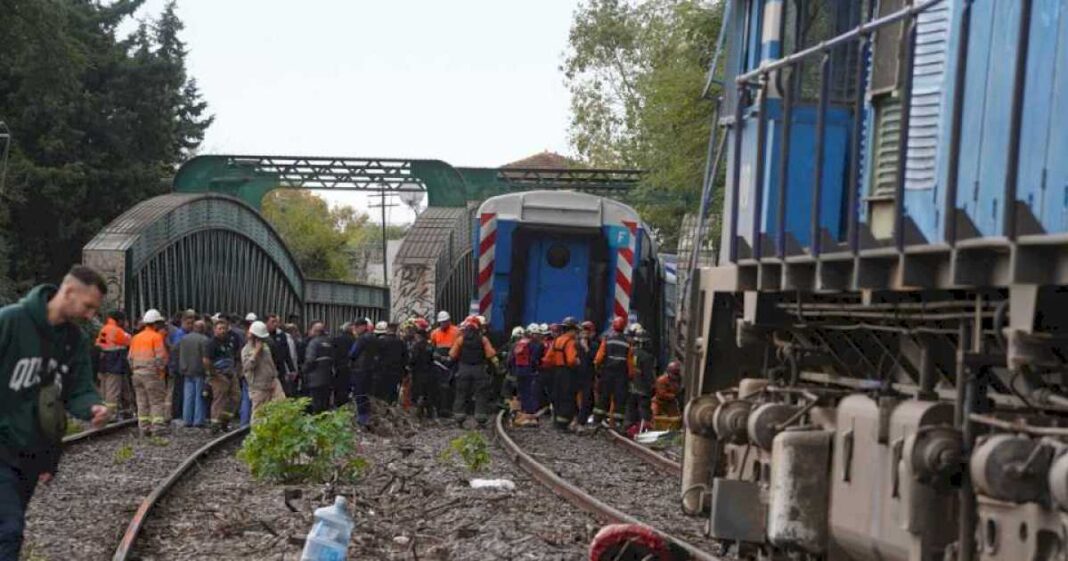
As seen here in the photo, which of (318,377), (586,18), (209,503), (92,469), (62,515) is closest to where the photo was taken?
(62,515)

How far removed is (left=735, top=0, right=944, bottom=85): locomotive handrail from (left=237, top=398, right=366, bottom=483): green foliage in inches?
295

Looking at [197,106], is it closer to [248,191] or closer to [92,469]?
[248,191]

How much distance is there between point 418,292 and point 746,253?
23586 mm

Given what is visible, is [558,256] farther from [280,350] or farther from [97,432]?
[97,432]

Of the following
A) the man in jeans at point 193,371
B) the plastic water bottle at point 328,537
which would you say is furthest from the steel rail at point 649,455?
the plastic water bottle at point 328,537

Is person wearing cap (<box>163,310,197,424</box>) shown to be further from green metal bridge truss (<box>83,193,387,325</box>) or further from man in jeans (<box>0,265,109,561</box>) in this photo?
man in jeans (<box>0,265,109,561</box>)

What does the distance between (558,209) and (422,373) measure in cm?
342

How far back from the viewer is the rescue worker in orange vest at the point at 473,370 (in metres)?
24.8

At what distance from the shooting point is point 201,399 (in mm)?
24406

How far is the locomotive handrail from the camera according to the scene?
712cm

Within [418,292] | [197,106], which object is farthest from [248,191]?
[418,292]

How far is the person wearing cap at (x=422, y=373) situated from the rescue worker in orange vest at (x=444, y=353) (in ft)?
0.84

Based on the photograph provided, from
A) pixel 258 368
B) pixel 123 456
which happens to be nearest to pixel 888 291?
pixel 123 456

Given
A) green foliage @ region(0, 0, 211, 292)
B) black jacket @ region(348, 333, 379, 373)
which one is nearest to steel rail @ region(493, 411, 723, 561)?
black jacket @ region(348, 333, 379, 373)
